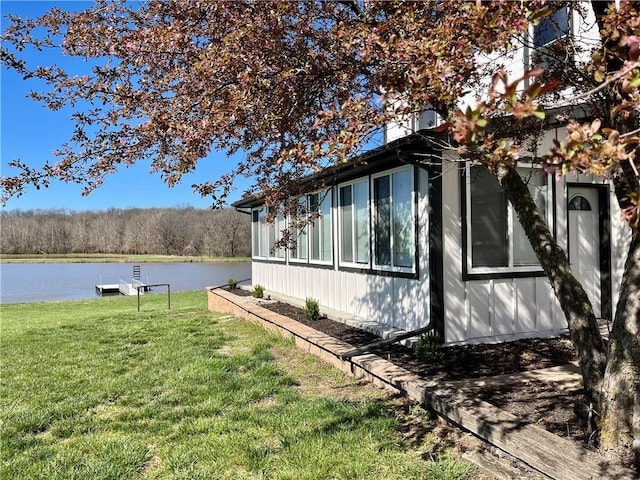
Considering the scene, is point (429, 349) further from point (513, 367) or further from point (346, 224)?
point (346, 224)

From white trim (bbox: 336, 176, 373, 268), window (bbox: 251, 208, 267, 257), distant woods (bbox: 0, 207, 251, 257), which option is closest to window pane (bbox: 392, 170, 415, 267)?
white trim (bbox: 336, 176, 373, 268)

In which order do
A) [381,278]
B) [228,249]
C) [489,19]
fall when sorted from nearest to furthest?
[489,19] < [381,278] < [228,249]

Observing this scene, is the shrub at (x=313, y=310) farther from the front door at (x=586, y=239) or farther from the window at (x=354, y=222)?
the front door at (x=586, y=239)

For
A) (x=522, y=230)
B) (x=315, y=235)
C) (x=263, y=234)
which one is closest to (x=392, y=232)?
(x=522, y=230)

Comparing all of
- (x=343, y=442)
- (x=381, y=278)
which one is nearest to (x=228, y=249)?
(x=381, y=278)

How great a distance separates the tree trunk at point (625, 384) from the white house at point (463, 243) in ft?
8.38

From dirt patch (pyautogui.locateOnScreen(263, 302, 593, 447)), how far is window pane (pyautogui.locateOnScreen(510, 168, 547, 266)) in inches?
40.1

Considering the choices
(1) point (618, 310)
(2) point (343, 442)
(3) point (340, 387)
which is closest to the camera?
(1) point (618, 310)

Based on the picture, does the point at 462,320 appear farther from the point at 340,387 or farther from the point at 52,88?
the point at 52,88

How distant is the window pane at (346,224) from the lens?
8023 millimetres

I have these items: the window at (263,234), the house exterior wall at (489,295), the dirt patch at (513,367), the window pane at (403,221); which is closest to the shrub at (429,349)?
the dirt patch at (513,367)

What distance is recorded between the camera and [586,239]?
670cm

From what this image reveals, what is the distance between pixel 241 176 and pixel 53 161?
6.37ft

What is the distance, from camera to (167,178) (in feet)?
13.4
